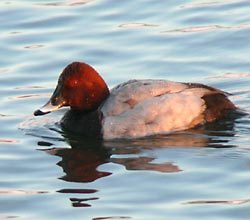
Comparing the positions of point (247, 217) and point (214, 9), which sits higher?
point (214, 9)

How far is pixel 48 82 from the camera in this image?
38.8 feet

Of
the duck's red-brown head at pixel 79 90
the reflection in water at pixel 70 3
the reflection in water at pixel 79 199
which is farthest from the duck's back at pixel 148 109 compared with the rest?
the reflection in water at pixel 70 3

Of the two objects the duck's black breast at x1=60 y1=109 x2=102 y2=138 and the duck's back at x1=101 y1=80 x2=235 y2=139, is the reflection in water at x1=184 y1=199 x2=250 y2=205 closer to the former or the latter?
the duck's back at x1=101 y1=80 x2=235 y2=139

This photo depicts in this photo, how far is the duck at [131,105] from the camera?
10.2 meters

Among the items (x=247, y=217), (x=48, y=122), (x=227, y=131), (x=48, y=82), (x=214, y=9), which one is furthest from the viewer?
(x=214, y=9)

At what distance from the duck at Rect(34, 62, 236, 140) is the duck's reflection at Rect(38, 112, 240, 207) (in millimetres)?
107

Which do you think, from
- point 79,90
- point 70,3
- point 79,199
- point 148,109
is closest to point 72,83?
point 79,90

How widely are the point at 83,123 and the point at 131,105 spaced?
543 mm

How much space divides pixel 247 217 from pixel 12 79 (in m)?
4.66

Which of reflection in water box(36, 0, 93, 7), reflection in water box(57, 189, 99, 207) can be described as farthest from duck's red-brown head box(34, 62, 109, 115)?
reflection in water box(36, 0, 93, 7)

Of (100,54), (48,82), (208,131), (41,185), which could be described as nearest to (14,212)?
(41,185)

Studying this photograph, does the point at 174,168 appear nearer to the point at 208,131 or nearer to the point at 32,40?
the point at 208,131

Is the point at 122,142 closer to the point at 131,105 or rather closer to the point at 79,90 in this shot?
the point at 131,105

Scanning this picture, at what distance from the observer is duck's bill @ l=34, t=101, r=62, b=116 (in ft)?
34.4
